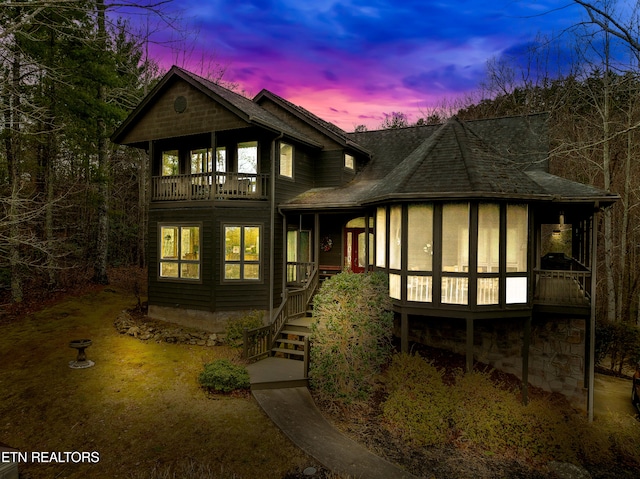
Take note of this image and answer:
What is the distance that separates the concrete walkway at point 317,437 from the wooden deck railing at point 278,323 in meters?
1.83

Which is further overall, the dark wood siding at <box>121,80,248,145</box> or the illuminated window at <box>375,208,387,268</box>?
the dark wood siding at <box>121,80,248,145</box>

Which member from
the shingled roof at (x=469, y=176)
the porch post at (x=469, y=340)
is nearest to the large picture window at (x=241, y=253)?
the shingled roof at (x=469, y=176)

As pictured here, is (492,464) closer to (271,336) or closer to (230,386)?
(230,386)

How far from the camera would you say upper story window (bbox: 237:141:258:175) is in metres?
14.4

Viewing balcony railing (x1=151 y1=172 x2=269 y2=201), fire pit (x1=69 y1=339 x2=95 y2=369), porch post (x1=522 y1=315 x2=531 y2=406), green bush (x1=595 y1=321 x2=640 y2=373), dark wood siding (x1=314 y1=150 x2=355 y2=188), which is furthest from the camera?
dark wood siding (x1=314 y1=150 x2=355 y2=188)

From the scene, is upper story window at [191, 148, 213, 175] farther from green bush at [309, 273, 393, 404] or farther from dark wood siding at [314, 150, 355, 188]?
green bush at [309, 273, 393, 404]

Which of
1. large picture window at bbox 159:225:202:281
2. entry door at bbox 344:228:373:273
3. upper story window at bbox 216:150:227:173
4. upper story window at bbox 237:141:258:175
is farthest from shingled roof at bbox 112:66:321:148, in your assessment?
large picture window at bbox 159:225:202:281

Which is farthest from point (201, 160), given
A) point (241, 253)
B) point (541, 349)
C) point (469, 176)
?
point (541, 349)

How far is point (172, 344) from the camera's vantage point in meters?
12.3

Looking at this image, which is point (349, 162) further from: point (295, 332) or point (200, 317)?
point (200, 317)

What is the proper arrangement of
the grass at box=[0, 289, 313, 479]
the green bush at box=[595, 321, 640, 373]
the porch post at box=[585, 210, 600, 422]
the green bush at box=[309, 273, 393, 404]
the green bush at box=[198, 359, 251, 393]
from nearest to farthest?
1. the grass at box=[0, 289, 313, 479]
2. the green bush at box=[309, 273, 393, 404]
3. the green bush at box=[198, 359, 251, 393]
4. the porch post at box=[585, 210, 600, 422]
5. the green bush at box=[595, 321, 640, 373]

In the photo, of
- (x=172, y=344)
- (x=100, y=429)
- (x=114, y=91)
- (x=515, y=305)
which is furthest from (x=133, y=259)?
(x=515, y=305)

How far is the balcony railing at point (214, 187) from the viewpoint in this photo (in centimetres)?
1344

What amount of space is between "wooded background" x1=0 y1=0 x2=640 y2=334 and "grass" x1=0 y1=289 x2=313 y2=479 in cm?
296
